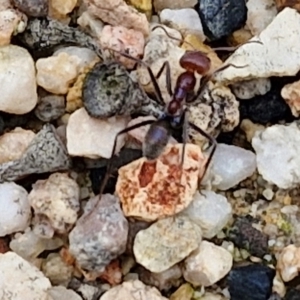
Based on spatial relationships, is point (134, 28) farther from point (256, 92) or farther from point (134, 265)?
point (134, 265)

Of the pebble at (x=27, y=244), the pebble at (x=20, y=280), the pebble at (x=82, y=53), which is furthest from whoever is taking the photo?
the pebble at (x=82, y=53)

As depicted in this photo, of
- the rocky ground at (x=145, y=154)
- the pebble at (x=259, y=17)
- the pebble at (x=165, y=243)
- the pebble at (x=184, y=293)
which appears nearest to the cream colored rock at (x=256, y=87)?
the rocky ground at (x=145, y=154)

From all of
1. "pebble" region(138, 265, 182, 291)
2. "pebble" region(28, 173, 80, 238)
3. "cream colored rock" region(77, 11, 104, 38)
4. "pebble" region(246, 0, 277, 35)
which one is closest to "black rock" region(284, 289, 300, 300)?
"pebble" region(138, 265, 182, 291)

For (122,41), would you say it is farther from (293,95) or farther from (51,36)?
(293,95)

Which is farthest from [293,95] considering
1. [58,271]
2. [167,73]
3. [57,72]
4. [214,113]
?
[58,271]

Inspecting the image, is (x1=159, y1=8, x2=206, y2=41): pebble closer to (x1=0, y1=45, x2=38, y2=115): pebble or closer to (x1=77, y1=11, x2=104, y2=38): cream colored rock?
(x1=77, y1=11, x2=104, y2=38): cream colored rock

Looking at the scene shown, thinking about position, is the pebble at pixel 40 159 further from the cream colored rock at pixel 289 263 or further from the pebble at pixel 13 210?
the cream colored rock at pixel 289 263
